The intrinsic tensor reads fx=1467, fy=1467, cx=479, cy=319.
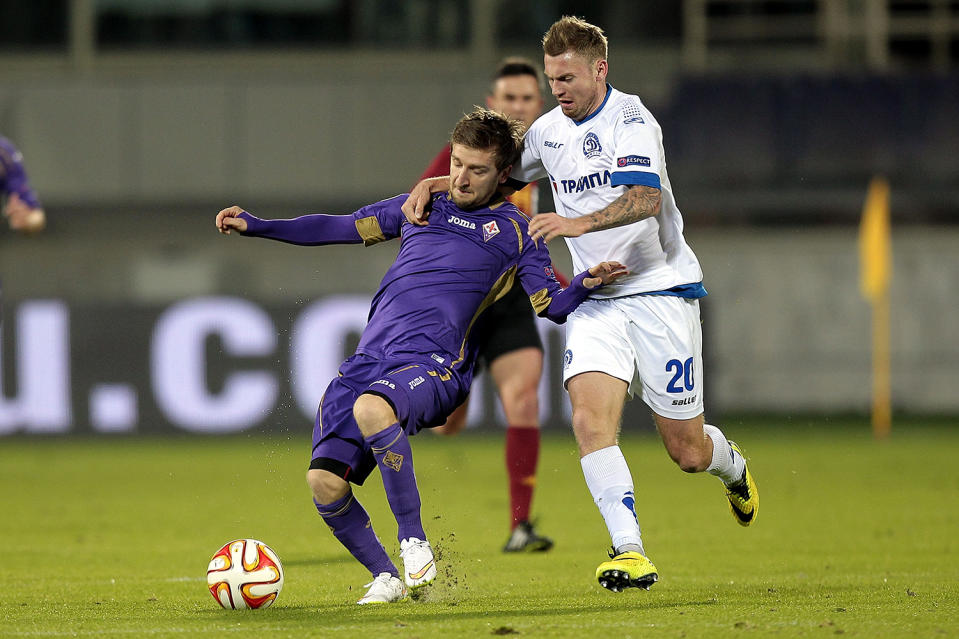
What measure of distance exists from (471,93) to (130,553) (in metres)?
13.1

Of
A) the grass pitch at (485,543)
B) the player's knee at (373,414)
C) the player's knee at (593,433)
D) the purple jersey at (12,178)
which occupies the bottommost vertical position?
the grass pitch at (485,543)

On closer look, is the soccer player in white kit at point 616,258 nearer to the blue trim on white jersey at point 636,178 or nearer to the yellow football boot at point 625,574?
the blue trim on white jersey at point 636,178

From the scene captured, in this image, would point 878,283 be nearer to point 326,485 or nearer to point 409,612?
point 326,485

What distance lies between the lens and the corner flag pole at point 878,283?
15.7 m

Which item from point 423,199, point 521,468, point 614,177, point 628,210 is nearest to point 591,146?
point 614,177

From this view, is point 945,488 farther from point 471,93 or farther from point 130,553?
point 471,93

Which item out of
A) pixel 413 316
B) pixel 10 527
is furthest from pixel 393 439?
pixel 10 527

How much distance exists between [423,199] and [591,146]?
2.24ft

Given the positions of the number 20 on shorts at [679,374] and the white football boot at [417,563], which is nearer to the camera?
the white football boot at [417,563]

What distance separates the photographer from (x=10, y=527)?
343 inches

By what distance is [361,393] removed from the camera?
17.6 feet

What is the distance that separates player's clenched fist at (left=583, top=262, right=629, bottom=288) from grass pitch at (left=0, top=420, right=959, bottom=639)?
3.90 ft

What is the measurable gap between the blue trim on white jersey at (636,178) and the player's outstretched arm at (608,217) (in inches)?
0.7

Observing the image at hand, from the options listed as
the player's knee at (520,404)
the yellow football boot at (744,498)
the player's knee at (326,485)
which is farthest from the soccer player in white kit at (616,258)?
the player's knee at (520,404)
